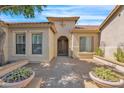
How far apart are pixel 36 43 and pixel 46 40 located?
0.60 meters

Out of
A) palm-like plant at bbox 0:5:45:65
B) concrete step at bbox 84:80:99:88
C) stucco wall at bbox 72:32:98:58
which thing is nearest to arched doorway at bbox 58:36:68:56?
stucco wall at bbox 72:32:98:58

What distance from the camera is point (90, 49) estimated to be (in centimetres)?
481

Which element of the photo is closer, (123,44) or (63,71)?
(123,44)

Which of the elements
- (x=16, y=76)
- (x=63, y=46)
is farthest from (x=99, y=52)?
(x=16, y=76)

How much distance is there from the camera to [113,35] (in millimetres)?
4621

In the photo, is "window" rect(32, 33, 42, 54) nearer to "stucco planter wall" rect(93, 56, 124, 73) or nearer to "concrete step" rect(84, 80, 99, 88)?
"stucco planter wall" rect(93, 56, 124, 73)

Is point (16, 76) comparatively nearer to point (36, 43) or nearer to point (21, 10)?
point (21, 10)

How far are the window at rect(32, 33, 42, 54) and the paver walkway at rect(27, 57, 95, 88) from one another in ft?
4.88

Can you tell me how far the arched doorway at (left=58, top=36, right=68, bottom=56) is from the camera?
576cm

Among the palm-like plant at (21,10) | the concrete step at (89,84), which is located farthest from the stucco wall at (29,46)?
the concrete step at (89,84)
